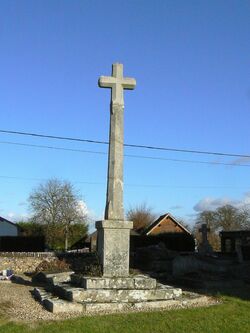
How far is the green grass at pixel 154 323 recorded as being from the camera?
9.16 m

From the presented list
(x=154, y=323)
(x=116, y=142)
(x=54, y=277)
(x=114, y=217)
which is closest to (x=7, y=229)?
(x=54, y=277)

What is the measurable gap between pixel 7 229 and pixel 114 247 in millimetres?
48481

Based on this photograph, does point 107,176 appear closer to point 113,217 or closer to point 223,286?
point 113,217

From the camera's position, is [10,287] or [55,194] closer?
[10,287]

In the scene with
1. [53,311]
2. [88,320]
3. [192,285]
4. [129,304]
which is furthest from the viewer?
[192,285]

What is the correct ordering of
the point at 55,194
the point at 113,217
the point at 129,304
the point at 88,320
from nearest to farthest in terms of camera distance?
the point at 88,320
the point at 129,304
the point at 113,217
the point at 55,194

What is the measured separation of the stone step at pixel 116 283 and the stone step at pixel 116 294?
213 millimetres

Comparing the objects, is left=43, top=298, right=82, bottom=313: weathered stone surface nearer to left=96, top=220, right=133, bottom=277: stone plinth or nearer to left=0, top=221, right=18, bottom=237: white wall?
left=96, top=220, right=133, bottom=277: stone plinth

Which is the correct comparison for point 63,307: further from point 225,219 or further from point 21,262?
point 225,219

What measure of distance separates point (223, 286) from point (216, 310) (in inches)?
188

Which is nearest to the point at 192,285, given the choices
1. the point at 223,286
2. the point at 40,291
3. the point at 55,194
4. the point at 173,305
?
the point at 223,286

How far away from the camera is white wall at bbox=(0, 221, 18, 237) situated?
58656 mm

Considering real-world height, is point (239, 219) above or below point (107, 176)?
above

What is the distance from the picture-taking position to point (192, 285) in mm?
15312
